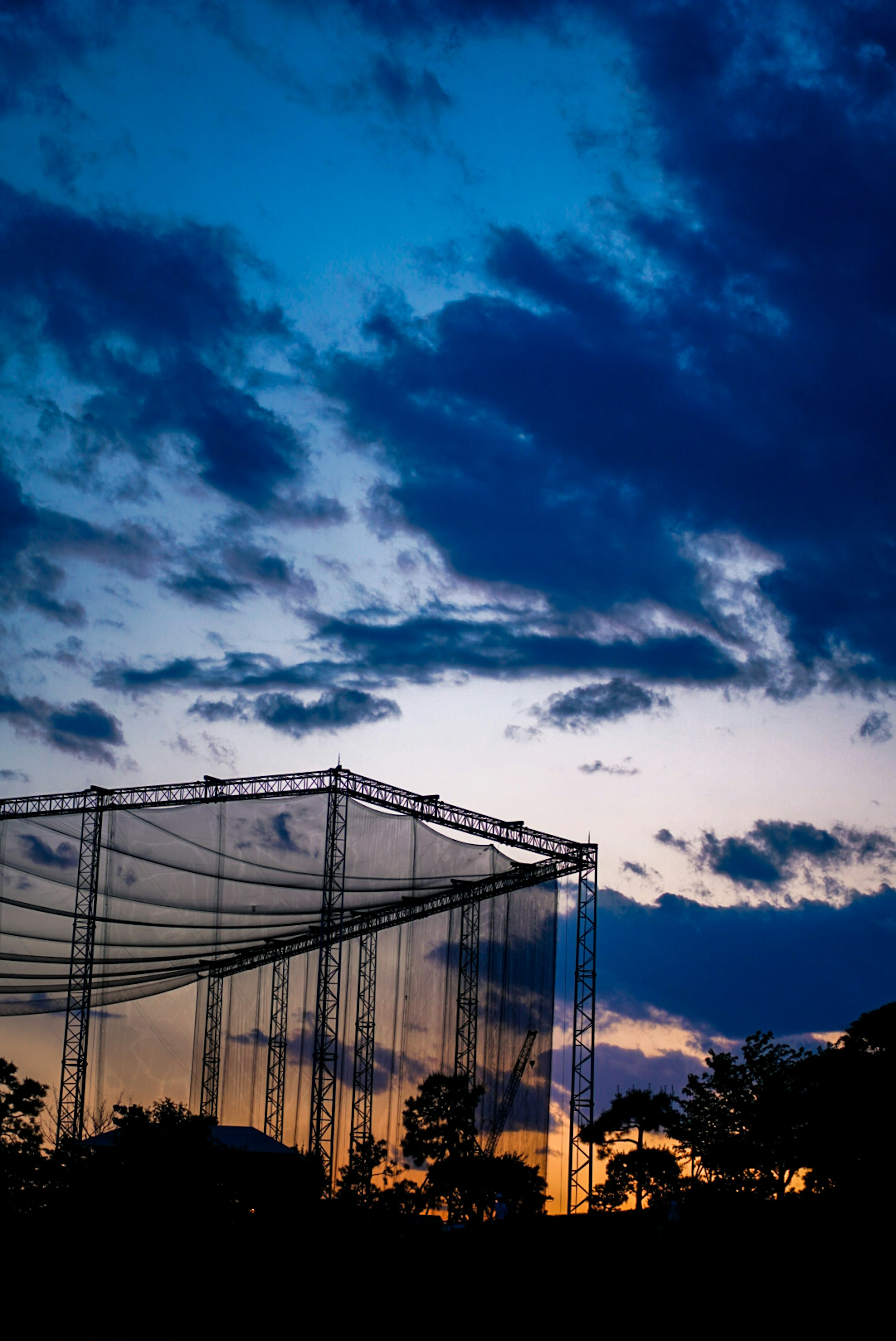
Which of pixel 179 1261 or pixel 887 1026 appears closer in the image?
pixel 179 1261

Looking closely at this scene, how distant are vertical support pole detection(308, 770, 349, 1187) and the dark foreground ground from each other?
7891mm

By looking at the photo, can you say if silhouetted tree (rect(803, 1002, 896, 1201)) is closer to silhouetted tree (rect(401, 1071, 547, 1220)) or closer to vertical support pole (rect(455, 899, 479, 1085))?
silhouetted tree (rect(401, 1071, 547, 1220))

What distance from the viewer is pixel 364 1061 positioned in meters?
37.4

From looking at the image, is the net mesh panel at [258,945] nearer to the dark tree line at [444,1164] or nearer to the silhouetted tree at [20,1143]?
the dark tree line at [444,1164]

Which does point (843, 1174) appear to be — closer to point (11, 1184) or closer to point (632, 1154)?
point (632, 1154)

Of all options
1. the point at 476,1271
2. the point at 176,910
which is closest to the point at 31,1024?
the point at 176,910

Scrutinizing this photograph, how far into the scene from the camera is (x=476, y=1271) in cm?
2208

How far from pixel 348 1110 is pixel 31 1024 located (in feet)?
32.1

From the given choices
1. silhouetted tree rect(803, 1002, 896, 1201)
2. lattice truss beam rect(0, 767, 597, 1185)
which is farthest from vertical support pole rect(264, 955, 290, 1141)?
silhouetted tree rect(803, 1002, 896, 1201)

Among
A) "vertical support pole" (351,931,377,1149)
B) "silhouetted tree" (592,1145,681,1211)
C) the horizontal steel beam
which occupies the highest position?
the horizontal steel beam

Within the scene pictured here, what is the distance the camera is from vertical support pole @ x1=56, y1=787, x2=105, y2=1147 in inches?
1400

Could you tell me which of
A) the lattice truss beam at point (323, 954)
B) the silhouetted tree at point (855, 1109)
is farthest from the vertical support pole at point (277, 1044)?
the silhouetted tree at point (855, 1109)

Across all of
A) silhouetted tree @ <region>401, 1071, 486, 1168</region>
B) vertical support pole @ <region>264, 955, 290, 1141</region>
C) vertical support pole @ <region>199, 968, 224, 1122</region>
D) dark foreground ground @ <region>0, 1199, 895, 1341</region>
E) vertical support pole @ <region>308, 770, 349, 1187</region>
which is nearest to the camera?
dark foreground ground @ <region>0, 1199, 895, 1341</region>

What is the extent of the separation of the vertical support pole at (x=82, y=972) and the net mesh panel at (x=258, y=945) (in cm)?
36
